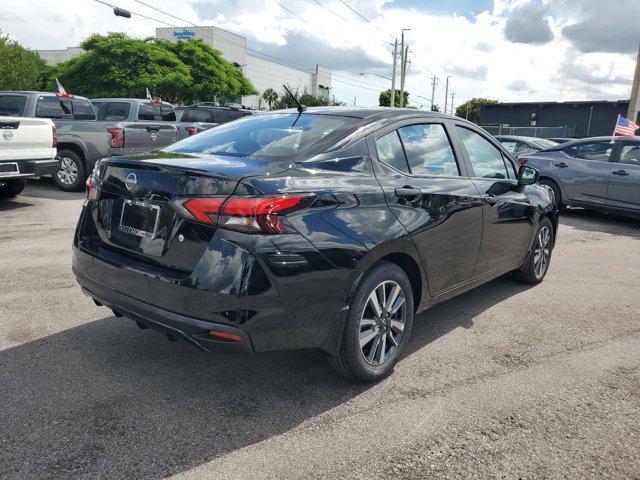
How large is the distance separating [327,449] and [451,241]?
5.78ft

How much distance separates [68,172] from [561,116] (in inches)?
1941

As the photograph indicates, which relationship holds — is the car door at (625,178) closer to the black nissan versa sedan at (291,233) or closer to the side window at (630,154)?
the side window at (630,154)

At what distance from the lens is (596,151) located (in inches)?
405

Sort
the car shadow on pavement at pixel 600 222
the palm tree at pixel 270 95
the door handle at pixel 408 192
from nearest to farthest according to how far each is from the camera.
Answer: the door handle at pixel 408 192
the car shadow on pavement at pixel 600 222
the palm tree at pixel 270 95

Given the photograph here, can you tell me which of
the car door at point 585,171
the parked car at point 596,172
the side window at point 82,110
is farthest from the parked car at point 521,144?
the side window at point 82,110

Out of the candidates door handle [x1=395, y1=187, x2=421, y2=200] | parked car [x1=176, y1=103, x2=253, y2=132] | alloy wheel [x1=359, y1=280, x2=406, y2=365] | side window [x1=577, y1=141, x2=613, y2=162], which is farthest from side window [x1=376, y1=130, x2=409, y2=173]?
parked car [x1=176, y1=103, x2=253, y2=132]

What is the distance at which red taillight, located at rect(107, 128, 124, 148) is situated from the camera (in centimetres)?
1062

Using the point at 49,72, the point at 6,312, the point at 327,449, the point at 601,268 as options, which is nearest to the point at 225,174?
the point at 327,449

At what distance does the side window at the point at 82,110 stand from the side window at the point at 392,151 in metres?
9.38

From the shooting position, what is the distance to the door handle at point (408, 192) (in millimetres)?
3320

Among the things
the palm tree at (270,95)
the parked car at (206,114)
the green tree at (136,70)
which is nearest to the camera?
the parked car at (206,114)

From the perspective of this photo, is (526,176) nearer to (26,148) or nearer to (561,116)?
(26,148)

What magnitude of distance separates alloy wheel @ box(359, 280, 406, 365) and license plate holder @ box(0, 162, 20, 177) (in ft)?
24.3

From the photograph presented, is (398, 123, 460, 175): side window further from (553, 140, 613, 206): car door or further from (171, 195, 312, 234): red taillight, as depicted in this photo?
(553, 140, 613, 206): car door
